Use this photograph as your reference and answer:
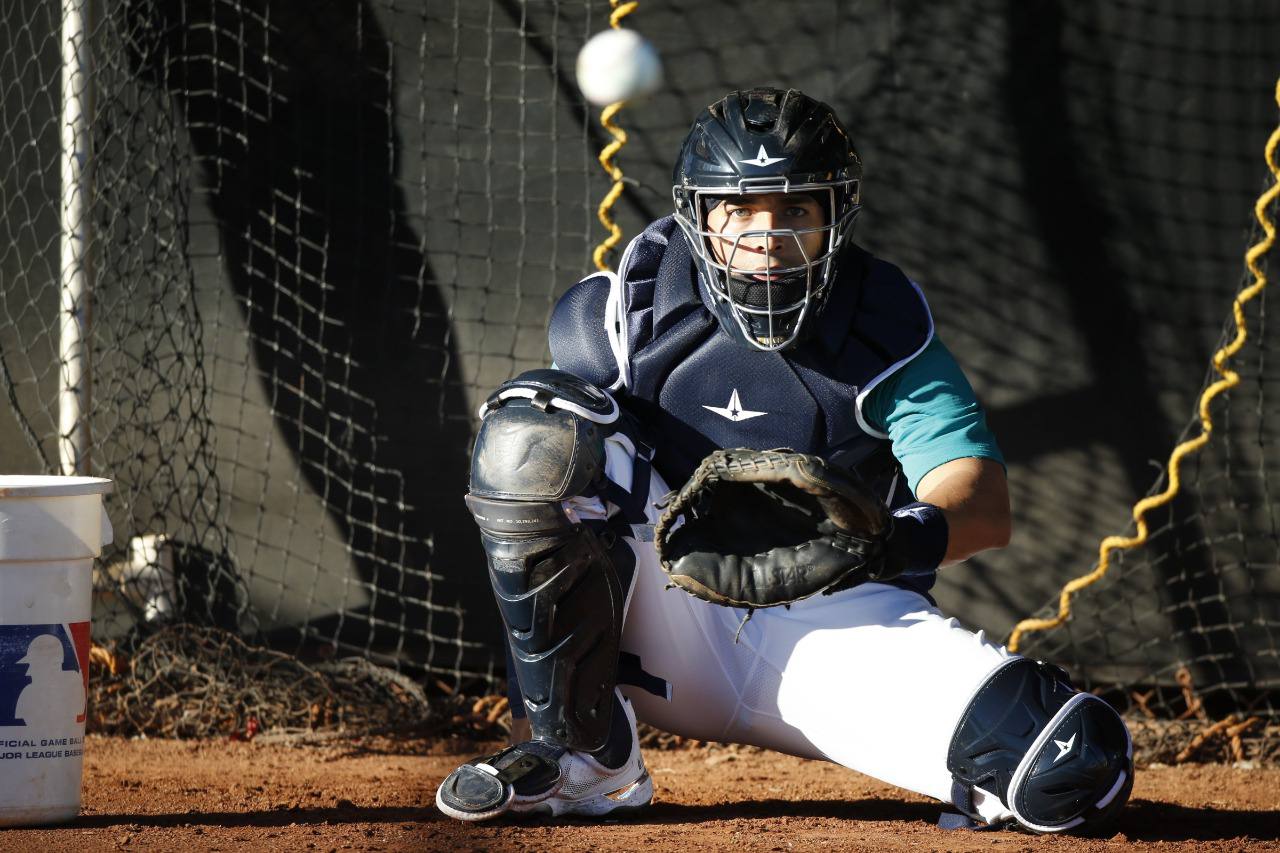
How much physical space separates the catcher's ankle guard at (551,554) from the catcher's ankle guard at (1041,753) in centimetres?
68

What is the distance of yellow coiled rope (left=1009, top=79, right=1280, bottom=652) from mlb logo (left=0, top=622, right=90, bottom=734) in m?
2.69

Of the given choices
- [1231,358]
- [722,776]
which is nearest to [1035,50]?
[1231,358]

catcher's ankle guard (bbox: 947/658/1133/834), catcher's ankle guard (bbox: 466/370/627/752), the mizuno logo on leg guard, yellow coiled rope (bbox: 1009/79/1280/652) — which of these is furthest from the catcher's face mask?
yellow coiled rope (bbox: 1009/79/1280/652)

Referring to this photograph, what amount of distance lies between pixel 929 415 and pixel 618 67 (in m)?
1.92

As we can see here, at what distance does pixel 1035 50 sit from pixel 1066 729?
2.61 metres

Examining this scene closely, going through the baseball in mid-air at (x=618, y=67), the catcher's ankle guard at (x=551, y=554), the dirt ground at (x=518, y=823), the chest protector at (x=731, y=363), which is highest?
the baseball in mid-air at (x=618, y=67)

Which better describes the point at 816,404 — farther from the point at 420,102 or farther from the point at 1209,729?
the point at 420,102

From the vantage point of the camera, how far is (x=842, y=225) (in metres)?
2.86

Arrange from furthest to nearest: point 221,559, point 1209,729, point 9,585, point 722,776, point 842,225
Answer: point 221,559 < point 1209,729 < point 722,776 < point 842,225 < point 9,585

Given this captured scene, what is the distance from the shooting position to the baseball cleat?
2.58 metres

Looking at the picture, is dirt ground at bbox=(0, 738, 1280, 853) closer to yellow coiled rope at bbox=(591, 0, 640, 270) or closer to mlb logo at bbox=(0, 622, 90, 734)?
mlb logo at bbox=(0, 622, 90, 734)

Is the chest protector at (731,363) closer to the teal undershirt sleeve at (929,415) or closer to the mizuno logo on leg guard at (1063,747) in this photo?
the teal undershirt sleeve at (929,415)

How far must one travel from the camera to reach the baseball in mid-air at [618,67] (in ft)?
13.9

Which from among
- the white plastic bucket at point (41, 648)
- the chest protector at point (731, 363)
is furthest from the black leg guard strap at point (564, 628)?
the white plastic bucket at point (41, 648)
